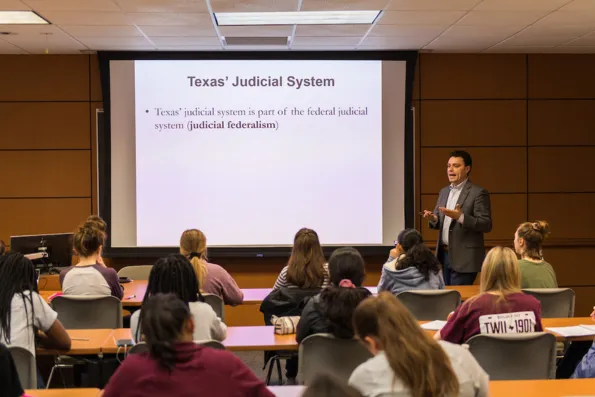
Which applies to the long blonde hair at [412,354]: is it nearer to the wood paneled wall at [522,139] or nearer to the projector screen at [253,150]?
the projector screen at [253,150]

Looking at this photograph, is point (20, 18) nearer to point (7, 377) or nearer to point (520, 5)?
point (520, 5)

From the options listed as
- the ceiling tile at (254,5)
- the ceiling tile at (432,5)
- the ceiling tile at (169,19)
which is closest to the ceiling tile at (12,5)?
the ceiling tile at (169,19)

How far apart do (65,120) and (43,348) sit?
4.50 m

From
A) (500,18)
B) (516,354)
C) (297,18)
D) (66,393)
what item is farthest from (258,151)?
(66,393)

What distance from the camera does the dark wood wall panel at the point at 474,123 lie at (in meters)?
7.75

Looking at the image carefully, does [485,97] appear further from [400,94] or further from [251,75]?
[251,75]

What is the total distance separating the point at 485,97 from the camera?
306 inches

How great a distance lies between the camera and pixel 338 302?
3186 mm

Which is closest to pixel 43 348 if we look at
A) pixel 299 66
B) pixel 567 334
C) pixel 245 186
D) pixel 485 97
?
pixel 567 334

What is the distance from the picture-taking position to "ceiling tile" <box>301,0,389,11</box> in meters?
5.49

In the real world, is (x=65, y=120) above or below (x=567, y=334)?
above

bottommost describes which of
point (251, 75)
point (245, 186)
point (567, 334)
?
point (567, 334)

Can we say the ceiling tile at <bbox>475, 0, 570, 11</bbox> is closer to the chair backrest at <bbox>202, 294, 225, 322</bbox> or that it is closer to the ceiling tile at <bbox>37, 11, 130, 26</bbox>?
the ceiling tile at <bbox>37, 11, 130, 26</bbox>

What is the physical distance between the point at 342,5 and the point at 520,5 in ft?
4.55
